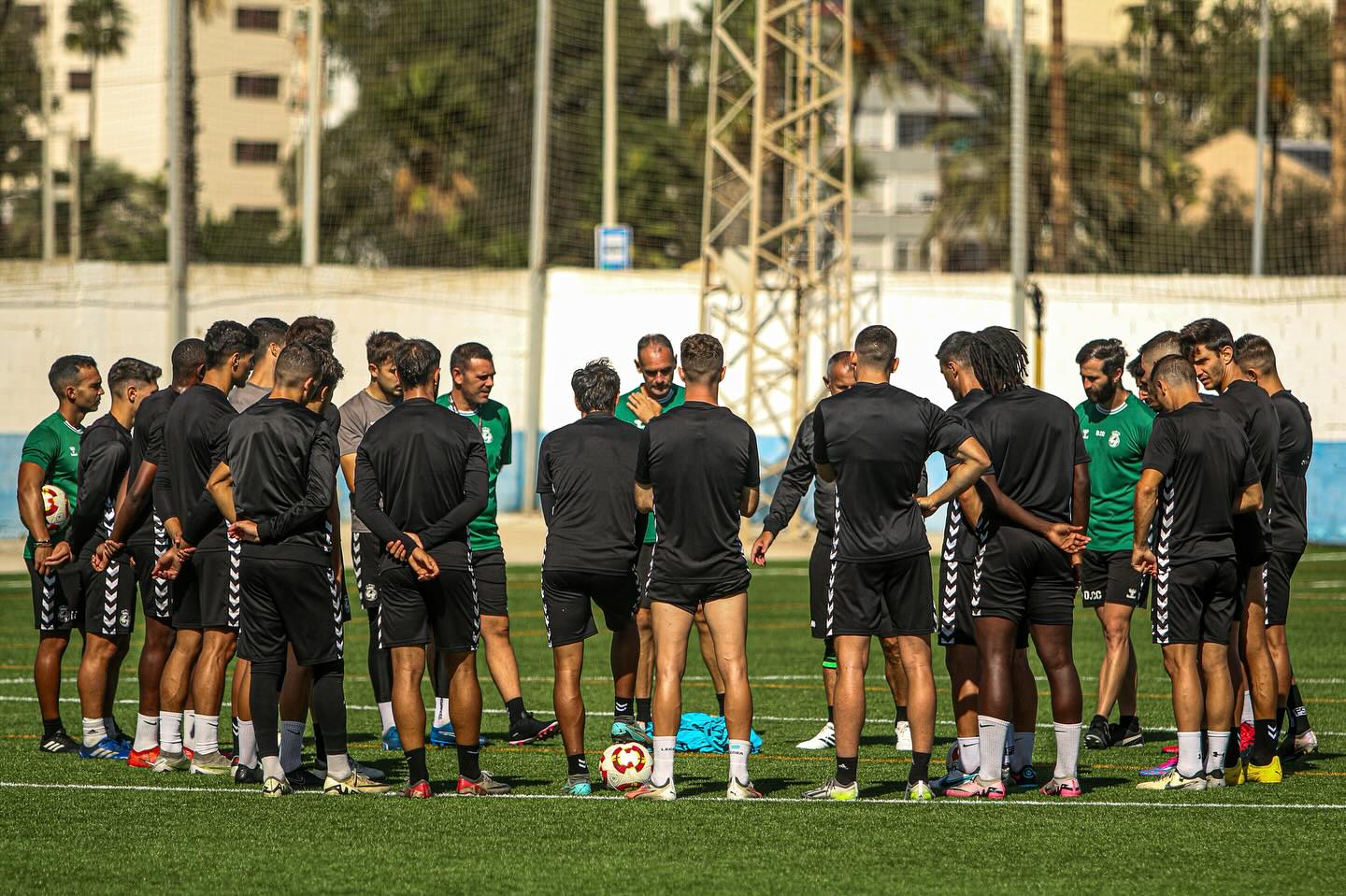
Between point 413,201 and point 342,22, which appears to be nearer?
point 413,201

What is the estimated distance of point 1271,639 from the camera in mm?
9383

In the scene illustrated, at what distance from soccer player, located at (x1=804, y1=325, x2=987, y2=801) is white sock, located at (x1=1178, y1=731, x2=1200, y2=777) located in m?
1.23

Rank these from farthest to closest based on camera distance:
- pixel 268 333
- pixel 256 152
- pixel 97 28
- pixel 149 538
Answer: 1. pixel 256 152
2. pixel 97 28
3. pixel 149 538
4. pixel 268 333

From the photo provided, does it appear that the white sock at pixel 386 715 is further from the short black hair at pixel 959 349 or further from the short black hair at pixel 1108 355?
the short black hair at pixel 1108 355

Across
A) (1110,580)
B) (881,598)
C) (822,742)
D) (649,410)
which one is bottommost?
(822,742)

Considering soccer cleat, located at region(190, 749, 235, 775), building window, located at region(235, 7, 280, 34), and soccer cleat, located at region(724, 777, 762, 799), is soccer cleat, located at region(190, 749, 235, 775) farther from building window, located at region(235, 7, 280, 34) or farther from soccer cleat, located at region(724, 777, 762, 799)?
building window, located at region(235, 7, 280, 34)

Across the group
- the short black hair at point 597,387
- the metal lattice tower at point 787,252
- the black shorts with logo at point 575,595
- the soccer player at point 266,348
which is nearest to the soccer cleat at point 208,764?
the soccer player at point 266,348

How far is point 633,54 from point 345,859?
159 feet

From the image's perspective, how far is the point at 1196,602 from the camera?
8.32m

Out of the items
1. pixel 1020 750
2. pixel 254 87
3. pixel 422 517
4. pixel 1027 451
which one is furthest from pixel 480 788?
pixel 254 87

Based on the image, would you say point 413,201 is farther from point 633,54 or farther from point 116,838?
point 116,838

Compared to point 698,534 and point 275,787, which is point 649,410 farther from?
point 275,787

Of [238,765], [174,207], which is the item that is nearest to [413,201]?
[174,207]

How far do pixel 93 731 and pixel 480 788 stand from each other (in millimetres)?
2604
